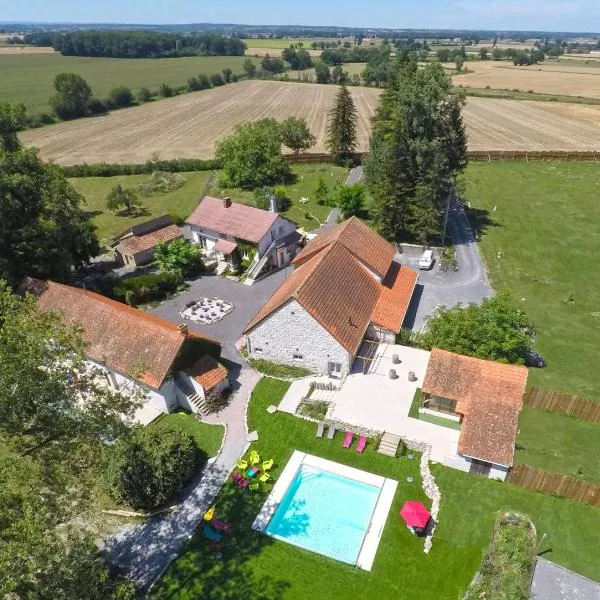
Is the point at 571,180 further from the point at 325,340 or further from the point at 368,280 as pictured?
the point at 325,340

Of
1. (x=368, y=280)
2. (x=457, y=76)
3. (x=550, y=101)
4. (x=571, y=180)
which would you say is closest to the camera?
(x=368, y=280)

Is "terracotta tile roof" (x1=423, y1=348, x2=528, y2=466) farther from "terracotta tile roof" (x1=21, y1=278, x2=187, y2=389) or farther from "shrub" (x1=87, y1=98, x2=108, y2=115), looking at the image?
"shrub" (x1=87, y1=98, x2=108, y2=115)

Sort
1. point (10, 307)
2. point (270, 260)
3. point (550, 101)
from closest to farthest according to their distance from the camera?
point (10, 307) → point (270, 260) → point (550, 101)

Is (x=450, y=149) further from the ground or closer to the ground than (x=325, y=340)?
further from the ground

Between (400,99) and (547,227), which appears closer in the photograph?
(400,99)

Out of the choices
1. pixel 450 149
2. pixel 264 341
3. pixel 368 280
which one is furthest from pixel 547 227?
pixel 264 341

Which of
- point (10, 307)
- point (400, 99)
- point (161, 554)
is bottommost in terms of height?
point (161, 554)

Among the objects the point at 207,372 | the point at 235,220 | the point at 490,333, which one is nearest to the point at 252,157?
the point at 235,220
